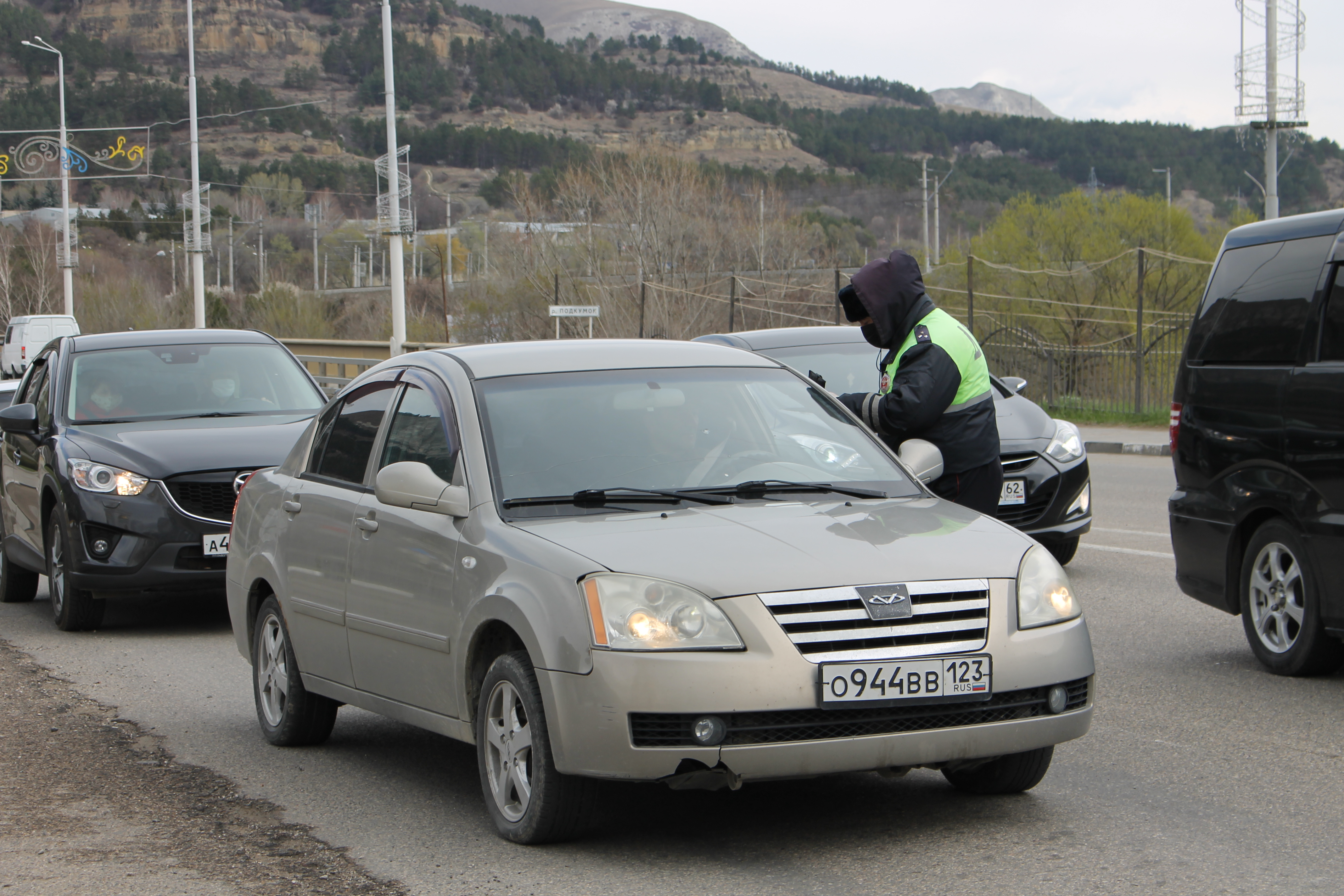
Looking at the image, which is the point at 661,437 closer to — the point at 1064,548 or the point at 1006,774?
the point at 1006,774

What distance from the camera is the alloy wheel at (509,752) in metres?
4.65

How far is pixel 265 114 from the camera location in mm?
160375

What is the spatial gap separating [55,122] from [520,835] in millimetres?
132306

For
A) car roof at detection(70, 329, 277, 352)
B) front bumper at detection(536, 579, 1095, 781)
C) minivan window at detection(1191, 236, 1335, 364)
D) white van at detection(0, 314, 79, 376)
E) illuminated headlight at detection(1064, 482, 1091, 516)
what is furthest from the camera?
white van at detection(0, 314, 79, 376)

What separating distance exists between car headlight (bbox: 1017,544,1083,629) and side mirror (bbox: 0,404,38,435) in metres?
7.21

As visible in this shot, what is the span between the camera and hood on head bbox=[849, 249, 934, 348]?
22.3 feet

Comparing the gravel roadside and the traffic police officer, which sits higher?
the traffic police officer

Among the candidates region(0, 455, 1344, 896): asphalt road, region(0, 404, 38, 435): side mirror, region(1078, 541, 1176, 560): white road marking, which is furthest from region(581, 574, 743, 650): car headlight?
region(1078, 541, 1176, 560): white road marking

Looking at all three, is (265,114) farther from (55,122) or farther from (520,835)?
(520,835)

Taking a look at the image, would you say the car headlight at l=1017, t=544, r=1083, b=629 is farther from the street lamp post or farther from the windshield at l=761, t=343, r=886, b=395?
the street lamp post

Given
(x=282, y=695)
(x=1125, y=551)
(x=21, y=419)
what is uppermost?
(x=21, y=419)

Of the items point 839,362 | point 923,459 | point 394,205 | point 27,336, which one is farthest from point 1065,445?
point 27,336

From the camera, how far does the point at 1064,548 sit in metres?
10.5

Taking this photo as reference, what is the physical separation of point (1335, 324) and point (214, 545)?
6.06 m
